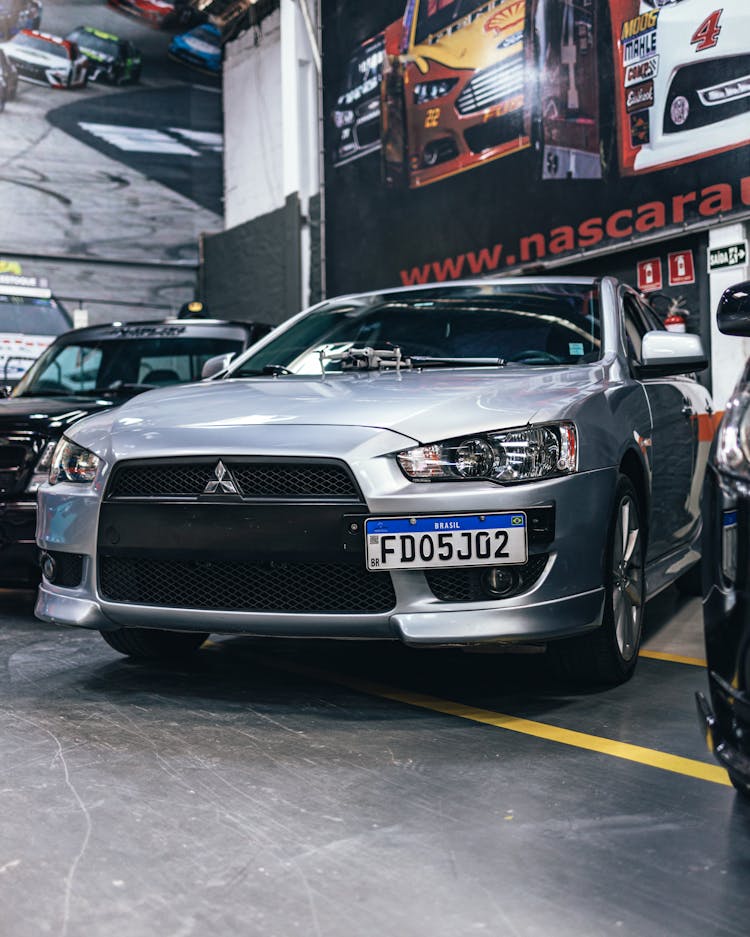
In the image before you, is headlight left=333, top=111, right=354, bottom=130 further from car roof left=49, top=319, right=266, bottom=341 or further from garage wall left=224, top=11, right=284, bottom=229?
car roof left=49, top=319, right=266, bottom=341

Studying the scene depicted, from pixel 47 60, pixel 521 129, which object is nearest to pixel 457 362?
pixel 521 129

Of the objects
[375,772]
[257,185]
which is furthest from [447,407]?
[257,185]

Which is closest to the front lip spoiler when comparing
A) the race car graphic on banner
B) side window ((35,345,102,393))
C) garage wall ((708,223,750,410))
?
side window ((35,345,102,393))

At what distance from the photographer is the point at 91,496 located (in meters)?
3.62

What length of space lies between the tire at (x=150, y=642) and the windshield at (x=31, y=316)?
13.3 metres

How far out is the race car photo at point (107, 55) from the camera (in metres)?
17.4

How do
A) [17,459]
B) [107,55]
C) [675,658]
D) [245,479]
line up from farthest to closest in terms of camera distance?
1. [107,55]
2. [17,459]
3. [675,658]
4. [245,479]

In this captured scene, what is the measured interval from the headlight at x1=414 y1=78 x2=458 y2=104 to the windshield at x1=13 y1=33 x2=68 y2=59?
6804 millimetres

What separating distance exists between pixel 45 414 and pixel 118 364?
4.33ft

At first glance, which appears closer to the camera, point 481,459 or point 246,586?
point 481,459

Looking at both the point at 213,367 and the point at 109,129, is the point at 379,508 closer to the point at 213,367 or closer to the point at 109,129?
the point at 213,367

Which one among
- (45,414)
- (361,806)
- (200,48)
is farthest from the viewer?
(200,48)

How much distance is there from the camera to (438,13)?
507 inches

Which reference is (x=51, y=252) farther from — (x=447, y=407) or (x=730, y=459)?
(x=730, y=459)
